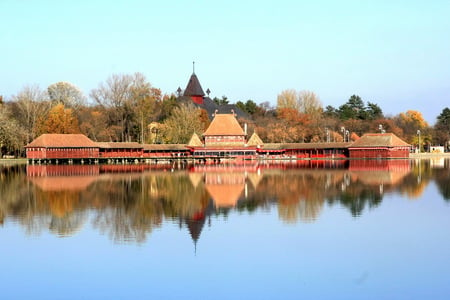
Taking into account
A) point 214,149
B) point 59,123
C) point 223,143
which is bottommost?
point 214,149

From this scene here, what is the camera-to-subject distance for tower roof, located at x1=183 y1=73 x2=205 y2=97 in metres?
102

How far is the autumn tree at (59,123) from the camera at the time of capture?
→ 250ft

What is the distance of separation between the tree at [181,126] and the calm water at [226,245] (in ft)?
163

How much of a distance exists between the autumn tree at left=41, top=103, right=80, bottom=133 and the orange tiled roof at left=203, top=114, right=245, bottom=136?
55.6ft

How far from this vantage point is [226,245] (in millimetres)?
18078

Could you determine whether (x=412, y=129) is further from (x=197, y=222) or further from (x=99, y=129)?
(x=197, y=222)

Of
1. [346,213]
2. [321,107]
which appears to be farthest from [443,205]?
[321,107]

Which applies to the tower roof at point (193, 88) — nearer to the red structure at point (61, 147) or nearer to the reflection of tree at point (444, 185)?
the red structure at point (61, 147)

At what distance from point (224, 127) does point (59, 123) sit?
68.4 feet

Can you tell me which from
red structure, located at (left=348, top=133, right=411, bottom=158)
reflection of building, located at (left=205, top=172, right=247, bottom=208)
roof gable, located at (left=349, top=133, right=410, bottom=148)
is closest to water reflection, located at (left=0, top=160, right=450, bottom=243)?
reflection of building, located at (left=205, top=172, right=247, bottom=208)

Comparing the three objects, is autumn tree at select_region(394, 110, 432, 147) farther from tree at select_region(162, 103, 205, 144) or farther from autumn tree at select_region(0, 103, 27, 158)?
autumn tree at select_region(0, 103, 27, 158)

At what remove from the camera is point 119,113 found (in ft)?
263

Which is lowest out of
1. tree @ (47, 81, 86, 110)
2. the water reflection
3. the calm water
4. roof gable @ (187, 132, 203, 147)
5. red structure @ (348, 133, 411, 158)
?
the calm water

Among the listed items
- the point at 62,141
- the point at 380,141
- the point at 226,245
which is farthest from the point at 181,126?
the point at 226,245
